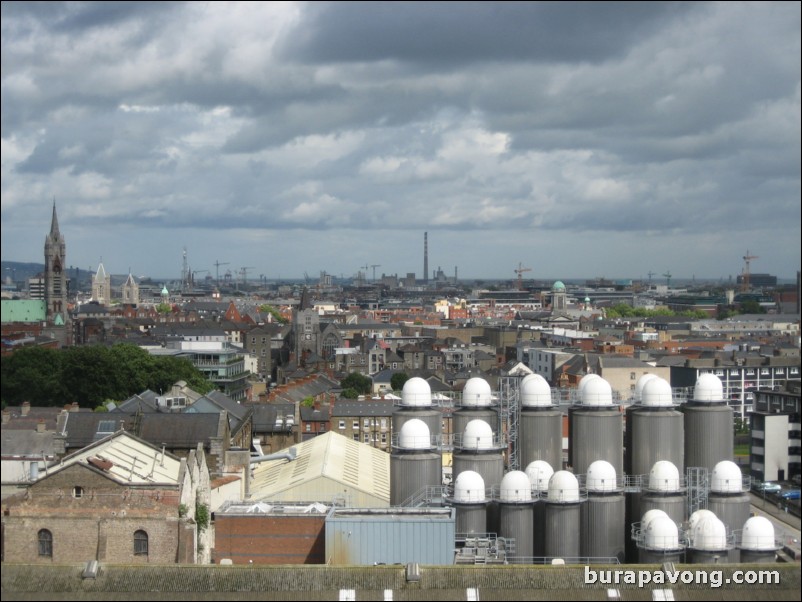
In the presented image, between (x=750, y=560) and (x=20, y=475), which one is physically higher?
(x=20, y=475)

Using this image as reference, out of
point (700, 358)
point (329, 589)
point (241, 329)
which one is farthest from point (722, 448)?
point (241, 329)

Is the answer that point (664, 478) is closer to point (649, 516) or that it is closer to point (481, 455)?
point (649, 516)

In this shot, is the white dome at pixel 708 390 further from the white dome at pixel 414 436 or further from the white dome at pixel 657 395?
the white dome at pixel 414 436

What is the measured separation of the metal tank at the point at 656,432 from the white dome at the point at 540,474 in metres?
4.07

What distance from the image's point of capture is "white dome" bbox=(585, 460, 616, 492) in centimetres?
4303

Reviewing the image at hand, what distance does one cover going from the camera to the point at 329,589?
33750 mm

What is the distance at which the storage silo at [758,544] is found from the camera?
38.5 m

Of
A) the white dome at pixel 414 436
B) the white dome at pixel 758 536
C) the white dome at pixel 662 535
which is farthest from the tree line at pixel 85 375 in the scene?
the white dome at pixel 758 536

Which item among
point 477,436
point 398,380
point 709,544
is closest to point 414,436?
point 477,436

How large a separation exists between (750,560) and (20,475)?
23.9 m

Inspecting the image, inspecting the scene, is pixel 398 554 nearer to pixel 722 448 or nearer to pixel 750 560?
pixel 750 560

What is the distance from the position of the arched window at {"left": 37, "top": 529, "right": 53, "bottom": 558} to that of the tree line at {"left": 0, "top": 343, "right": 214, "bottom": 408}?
434 centimetres

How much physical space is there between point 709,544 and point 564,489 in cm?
576

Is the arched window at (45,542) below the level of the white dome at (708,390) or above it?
below
